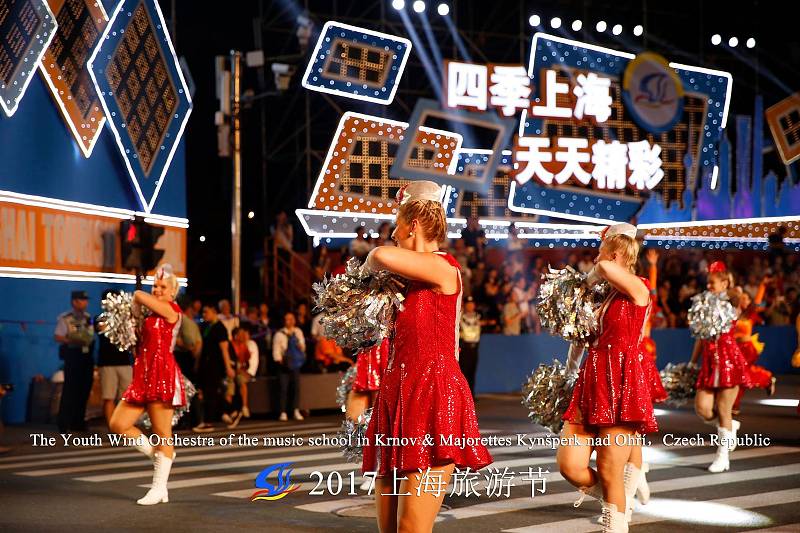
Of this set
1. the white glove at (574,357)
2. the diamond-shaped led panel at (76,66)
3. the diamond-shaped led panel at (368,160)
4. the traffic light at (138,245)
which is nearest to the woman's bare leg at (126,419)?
the white glove at (574,357)

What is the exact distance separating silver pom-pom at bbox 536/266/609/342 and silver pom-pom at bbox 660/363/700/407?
3.86 m

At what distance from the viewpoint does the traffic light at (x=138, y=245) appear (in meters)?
15.0

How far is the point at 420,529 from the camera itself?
4.60 meters

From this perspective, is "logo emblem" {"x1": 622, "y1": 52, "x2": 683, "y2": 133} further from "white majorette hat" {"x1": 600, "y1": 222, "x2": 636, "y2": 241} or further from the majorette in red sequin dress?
the majorette in red sequin dress

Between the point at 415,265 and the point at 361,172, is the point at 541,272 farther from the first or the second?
the point at 415,265

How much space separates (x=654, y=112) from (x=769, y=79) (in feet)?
15.8

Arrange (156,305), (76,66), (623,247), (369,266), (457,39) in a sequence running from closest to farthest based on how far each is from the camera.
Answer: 1. (369,266)
2. (623,247)
3. (156,305)
4. (76,66)
5. (457,39)

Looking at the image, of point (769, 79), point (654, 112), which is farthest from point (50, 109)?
point (769, 79)

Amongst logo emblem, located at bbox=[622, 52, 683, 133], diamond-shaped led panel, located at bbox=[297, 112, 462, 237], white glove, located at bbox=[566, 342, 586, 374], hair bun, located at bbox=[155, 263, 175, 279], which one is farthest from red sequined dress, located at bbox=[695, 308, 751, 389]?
logo emblem, located at bbox=[622, 52, 683, 133]

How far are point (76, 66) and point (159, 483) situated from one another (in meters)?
9.18

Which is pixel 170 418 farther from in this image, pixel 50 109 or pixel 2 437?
pixel 50 109

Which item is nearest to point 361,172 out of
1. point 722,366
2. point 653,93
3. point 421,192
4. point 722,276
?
point 653,93

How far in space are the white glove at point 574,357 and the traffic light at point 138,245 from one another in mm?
9166

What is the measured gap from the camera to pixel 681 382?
1032 centimetres
